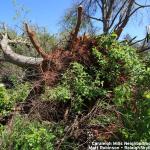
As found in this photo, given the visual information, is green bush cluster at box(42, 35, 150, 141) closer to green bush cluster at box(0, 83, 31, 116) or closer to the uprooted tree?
the uprooted tree

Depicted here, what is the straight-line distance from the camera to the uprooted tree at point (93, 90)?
771 cm

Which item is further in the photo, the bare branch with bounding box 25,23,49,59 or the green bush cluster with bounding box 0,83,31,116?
the bare branch with bounding box 25,23,49,59

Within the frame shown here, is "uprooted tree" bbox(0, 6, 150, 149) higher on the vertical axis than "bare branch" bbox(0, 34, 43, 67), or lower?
lower

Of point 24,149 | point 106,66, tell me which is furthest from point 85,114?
point 24,149

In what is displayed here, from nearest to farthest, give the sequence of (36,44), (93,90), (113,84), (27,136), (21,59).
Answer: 1. (27,136)
2. (93,90)
3. (113,84)
4. (36,44)
5. (21,59)

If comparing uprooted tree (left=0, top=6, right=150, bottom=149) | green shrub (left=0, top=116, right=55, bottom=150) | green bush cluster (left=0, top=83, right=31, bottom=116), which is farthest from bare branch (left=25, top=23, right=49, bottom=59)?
green shrub (left=0, top=116, right=55, bottom=150)

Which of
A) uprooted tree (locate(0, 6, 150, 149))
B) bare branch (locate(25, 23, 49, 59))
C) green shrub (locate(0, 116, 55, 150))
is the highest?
bare branch (locate(25, 23, 49, 59))

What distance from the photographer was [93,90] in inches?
321

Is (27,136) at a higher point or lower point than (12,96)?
lower

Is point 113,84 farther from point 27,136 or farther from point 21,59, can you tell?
point 21,59

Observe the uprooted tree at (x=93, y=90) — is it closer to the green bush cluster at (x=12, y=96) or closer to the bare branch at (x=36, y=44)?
the bare branch at (x=36, y=44)

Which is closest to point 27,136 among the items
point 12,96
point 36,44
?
point 12,96

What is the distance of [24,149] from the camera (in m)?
7.20

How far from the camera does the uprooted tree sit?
7715mm
